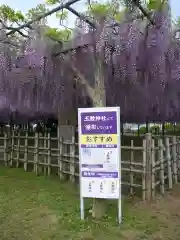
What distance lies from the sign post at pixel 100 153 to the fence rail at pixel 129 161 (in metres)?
1.15

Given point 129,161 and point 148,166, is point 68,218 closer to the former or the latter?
point 148,166

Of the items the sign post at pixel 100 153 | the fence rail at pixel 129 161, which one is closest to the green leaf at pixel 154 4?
the sign post at pixel 100 153

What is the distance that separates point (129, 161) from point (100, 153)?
1665 millimetres

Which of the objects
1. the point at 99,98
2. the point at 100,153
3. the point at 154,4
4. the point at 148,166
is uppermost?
the point at 154,4

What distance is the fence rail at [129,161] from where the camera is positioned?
4739 millimetres

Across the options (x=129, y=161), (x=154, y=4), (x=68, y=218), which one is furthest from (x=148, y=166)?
(x=154, y=4)

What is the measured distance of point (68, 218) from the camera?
12.5 feet

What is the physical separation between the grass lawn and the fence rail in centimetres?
35

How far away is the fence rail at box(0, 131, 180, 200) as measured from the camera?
15.5 feet

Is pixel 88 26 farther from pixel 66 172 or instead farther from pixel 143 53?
pixel 66 172

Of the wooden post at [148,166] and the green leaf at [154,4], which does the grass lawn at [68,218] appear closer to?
the wooden post at [148,166]

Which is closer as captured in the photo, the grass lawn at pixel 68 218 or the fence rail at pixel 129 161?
the grass lawn at pixel 68 218

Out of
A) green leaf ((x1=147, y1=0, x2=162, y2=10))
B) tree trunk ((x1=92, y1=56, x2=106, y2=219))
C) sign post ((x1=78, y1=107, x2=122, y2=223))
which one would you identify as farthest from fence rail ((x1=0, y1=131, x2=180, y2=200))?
green leaf ((x1=147, y1=0, x2=162, y2=10))

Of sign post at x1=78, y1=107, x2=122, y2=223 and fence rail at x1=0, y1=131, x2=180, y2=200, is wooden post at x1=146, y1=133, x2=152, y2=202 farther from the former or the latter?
sign post at x1=78, y1=107, x2=122, y2=223
